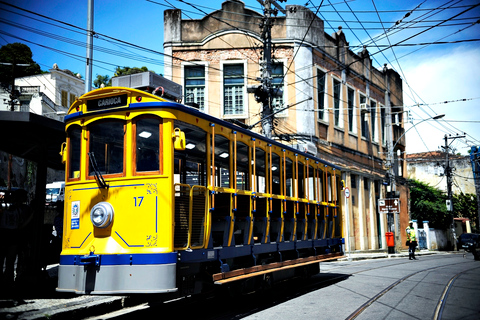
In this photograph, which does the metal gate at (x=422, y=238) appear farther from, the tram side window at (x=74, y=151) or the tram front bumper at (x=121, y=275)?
the tram front bumper at (x=121, y=275)

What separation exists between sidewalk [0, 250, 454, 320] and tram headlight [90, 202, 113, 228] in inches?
63.5

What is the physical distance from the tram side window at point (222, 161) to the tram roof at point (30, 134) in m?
3.15

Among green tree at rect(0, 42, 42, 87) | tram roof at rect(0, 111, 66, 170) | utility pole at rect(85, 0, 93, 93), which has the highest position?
green tree at rect(0, 42, 42, 87)

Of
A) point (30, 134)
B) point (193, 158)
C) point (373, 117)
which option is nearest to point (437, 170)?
point (373, 117)

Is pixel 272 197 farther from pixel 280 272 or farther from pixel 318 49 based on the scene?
pixel 318 49

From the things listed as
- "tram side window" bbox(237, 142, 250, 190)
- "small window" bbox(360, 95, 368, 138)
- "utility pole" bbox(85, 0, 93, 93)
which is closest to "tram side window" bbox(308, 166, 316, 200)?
"tram side window" bbox(237, 142, 250, 190)

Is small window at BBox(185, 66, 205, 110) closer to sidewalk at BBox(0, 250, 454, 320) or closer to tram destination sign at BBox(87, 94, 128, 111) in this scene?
sidewalk at BBox(0, 250, 454, 320)

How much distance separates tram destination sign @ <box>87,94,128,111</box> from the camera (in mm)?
7844

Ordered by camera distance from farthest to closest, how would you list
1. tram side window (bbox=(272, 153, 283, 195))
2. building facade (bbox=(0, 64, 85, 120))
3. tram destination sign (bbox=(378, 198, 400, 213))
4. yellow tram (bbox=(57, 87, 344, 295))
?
building facade (bbox=(0, 64, 85, 120)) < tram destination sign (bbox=(378, 198, 400, 213)) < tram side window (bbox=(272, 153, 283, 195)) < yellow tram (bbox=(57, 87, 344, 295))

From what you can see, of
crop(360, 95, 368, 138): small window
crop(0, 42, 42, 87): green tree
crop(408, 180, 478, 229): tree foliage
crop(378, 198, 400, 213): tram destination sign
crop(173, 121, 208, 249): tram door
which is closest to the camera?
crop(173, 121, 208, 249): tram door

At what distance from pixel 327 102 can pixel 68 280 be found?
22.1 metres

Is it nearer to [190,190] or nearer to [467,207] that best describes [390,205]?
[190,190]

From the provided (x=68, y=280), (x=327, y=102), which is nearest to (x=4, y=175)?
(x=327, y=102)

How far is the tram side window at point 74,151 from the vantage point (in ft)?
26.7
